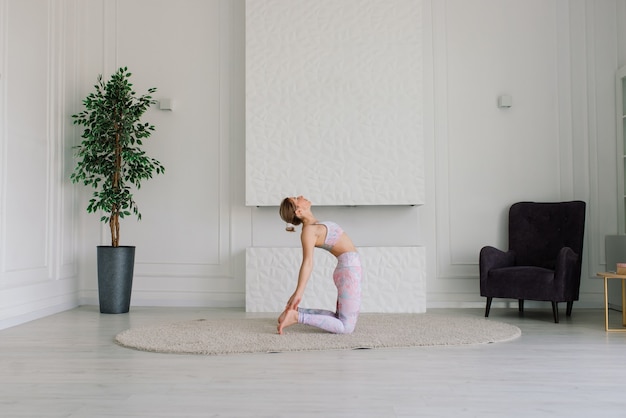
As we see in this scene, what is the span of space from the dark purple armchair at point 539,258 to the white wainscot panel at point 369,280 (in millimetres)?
587

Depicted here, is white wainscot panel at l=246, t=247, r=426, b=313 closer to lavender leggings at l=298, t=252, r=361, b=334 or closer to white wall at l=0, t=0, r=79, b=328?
lavender leggings at l=298, t=252, r=361, b=334

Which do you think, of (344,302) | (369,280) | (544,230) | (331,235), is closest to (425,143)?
(544,230)

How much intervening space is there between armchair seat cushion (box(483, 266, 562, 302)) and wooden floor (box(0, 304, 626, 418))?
0.68 meters

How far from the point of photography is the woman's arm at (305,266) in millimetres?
3747

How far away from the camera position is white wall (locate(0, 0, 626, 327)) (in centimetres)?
568

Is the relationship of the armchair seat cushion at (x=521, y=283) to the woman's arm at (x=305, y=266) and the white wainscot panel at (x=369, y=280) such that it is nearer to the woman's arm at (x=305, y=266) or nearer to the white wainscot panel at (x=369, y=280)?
the white wainscot panel at (x=369, y=280)

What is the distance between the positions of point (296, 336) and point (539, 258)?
2.58 metres

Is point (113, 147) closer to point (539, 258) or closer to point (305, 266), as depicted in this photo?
point (305, 266)

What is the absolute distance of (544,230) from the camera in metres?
5.38

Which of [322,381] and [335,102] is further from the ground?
[335,102]

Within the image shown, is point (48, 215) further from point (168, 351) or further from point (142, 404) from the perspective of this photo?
point (142, 404)

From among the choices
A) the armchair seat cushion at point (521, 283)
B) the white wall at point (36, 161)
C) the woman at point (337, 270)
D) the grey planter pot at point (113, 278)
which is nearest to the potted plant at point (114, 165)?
the grey planter pot at point (113, 278)

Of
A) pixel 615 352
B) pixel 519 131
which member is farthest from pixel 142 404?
pixel 519 131

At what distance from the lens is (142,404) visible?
8.11ft
